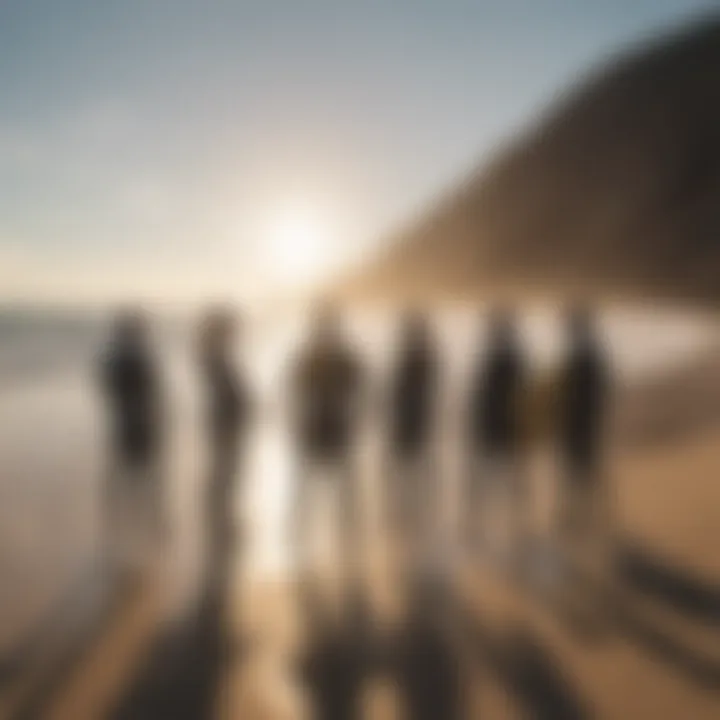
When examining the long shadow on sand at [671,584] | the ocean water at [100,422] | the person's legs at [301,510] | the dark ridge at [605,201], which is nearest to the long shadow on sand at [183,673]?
the ocean water at [100,422]

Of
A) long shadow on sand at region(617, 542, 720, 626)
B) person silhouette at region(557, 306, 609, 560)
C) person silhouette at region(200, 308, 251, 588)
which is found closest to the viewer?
long shadow on sand at region(617, 542, 720, 626)

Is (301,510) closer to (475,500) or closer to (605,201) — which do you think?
(475,500)

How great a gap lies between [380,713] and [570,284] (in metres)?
24.4

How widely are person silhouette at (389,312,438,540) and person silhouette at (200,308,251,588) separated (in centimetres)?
95

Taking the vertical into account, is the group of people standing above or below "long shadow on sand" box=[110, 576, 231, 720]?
above

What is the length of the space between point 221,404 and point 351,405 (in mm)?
977

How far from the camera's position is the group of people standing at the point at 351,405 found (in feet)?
13.8

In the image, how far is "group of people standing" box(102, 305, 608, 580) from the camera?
420cm

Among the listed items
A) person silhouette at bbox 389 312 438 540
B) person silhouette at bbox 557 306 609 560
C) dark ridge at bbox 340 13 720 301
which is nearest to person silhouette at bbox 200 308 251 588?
person silhouette at bbox 389 312 438 540

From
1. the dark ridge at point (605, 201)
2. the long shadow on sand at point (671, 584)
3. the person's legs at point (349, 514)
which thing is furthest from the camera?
the dark ridge at point (605, 201)

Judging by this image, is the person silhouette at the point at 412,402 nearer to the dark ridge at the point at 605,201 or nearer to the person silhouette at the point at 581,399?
the person silhouette at the point at 581,399

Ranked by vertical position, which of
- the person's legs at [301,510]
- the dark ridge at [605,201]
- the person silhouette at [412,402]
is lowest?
the person's legs at [301,510]

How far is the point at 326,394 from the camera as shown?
13.8ft

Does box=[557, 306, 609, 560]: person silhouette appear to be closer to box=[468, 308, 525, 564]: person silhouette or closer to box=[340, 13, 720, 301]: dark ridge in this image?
box=[468, 308, 525, 564]: person silhouette
